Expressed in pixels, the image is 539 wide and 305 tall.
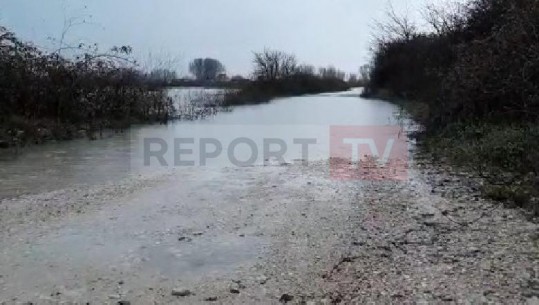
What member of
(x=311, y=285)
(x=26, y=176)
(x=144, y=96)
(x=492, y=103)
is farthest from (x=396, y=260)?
(x=144, y=96)

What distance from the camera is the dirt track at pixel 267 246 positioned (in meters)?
4.39

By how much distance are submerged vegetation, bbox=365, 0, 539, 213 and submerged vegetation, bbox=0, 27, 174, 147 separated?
10.9 metres

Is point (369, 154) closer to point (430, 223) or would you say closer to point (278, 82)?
point (430, 223)

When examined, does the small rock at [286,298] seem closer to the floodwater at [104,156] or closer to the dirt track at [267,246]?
the dirt track at [267,246]

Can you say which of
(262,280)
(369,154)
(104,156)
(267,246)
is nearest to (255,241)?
(267,246)

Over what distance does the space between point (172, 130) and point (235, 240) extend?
49.7 feet

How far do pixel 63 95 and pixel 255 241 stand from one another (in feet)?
46.8

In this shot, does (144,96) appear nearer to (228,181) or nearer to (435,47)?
(435,47)

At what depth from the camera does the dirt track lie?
4.39 metres

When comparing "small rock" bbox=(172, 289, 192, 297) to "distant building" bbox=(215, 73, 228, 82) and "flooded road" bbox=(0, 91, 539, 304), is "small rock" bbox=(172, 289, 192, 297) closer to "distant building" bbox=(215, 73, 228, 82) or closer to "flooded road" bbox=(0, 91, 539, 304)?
"flooded road" bbox=(0, 91, 539, 304)

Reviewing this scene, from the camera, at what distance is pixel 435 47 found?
2009cm

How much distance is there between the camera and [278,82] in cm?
6359

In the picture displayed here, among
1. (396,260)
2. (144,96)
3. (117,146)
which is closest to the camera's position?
(396,260)

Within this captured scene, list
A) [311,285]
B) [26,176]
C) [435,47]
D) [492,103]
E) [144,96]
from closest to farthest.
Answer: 1. [311,285]
2. [26,176]
3. [492,103]
4. [435,47]
5. [144,96]
